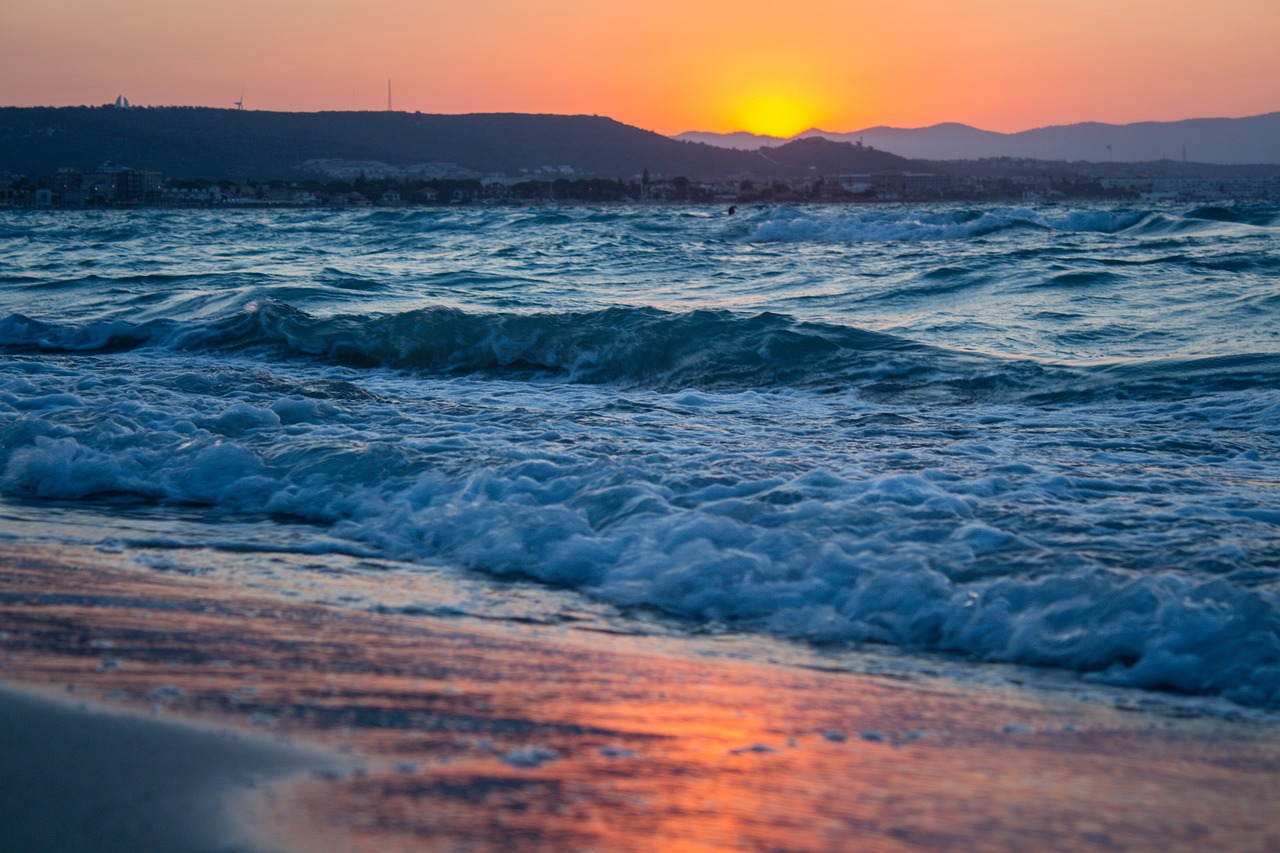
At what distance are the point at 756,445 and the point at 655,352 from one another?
375 cm

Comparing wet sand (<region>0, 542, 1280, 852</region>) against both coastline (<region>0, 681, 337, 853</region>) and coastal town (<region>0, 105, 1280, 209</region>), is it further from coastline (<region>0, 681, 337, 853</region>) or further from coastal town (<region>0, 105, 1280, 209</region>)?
coastal town (<region>0, 105, 1280, 209</region>)

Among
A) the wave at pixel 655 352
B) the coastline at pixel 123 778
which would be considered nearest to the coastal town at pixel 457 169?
the wave at pixel 655 352

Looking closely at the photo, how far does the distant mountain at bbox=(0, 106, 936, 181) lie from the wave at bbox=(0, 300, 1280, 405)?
76.9 m

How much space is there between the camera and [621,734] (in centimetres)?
215

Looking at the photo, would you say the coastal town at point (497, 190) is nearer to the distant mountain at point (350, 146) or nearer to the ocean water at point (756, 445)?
the distant mountain at point (350, 146)

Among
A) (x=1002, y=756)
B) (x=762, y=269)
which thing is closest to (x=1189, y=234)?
(x=762, y=269)

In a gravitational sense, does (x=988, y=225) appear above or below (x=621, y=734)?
above

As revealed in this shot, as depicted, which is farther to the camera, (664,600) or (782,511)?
(782,511)

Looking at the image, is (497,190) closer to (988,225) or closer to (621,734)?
(988,225)

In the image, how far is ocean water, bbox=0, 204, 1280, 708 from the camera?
305 centimetres

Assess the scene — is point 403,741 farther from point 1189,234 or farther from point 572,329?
point 1189,234

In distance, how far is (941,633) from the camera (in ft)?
9.45

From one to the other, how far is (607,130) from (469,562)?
10708 cm

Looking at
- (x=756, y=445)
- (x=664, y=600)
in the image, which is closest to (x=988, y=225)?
(x=756, y=445)
